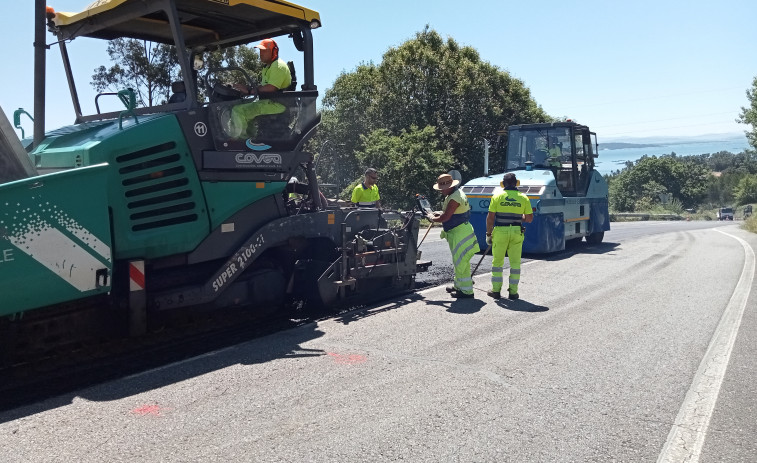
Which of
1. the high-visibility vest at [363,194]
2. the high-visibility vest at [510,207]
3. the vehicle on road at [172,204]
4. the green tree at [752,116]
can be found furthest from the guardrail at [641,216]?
the vehicle on road at [172,204]

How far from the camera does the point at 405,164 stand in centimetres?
2772

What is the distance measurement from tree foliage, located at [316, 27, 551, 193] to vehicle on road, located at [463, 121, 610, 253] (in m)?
17.3

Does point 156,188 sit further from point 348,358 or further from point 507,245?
point 507,245

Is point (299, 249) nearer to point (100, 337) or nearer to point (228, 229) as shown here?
point (228, 229)

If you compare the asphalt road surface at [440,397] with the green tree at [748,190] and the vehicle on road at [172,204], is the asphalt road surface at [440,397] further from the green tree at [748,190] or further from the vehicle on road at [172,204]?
the green tree at [748,190]

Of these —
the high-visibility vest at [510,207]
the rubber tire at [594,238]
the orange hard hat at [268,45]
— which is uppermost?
the orange hard hat at [268,45]

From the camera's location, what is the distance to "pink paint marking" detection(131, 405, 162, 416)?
13.2 feet

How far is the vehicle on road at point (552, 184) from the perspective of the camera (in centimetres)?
1252

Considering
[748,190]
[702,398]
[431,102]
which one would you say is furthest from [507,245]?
[748,190]

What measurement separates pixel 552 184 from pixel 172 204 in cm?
905

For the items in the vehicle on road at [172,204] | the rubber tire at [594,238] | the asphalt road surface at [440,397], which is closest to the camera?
the asphalt road surface at [440,397]

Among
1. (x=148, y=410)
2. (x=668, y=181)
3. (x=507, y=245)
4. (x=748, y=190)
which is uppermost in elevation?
(x=507, y=245)

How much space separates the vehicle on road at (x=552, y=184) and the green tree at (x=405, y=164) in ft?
41.9

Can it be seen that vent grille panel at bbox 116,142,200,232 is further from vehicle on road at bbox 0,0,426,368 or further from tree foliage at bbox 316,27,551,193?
tree foliage at bbox 316,27,551,193
